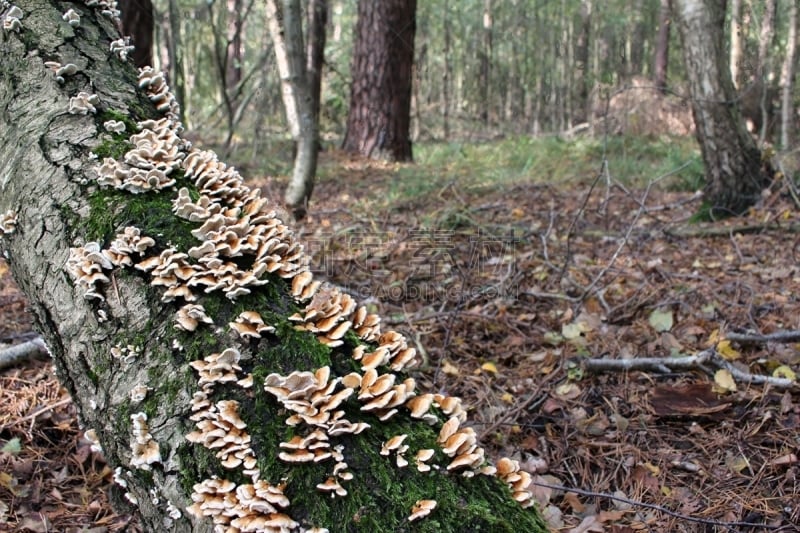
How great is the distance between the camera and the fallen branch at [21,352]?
12.1 ft

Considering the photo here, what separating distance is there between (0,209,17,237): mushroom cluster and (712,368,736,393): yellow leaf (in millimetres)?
3712

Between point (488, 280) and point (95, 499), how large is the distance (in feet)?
11.8

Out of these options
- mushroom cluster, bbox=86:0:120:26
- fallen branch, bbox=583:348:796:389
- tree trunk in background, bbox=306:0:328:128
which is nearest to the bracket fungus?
mushroom cluster, bbox=86:0:120:26

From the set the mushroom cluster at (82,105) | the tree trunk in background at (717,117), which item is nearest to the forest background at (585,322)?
the tree trunk in background at (717,117)

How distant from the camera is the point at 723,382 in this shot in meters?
3.40

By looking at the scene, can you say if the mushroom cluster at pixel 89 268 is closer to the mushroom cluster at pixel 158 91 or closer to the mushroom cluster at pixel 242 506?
the mushroom cluster at pixel 242 506

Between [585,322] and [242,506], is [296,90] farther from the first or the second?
[242,506]

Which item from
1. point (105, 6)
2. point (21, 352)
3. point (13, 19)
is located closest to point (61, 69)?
point (13, 19)

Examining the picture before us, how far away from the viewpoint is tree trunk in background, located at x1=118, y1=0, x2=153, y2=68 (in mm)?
6297

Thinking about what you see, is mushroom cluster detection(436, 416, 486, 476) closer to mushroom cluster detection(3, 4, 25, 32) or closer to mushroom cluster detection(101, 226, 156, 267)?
mushroom cluster detection(101, 226, 156, 267)

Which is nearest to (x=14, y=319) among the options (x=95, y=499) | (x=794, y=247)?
(x=95, y=499)

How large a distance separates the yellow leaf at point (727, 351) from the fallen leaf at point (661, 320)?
438 mm

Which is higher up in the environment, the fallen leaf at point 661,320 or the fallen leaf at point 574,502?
the fallen leaf at point 661,320

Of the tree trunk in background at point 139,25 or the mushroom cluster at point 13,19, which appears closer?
the mushroom cluster at point 13,19
